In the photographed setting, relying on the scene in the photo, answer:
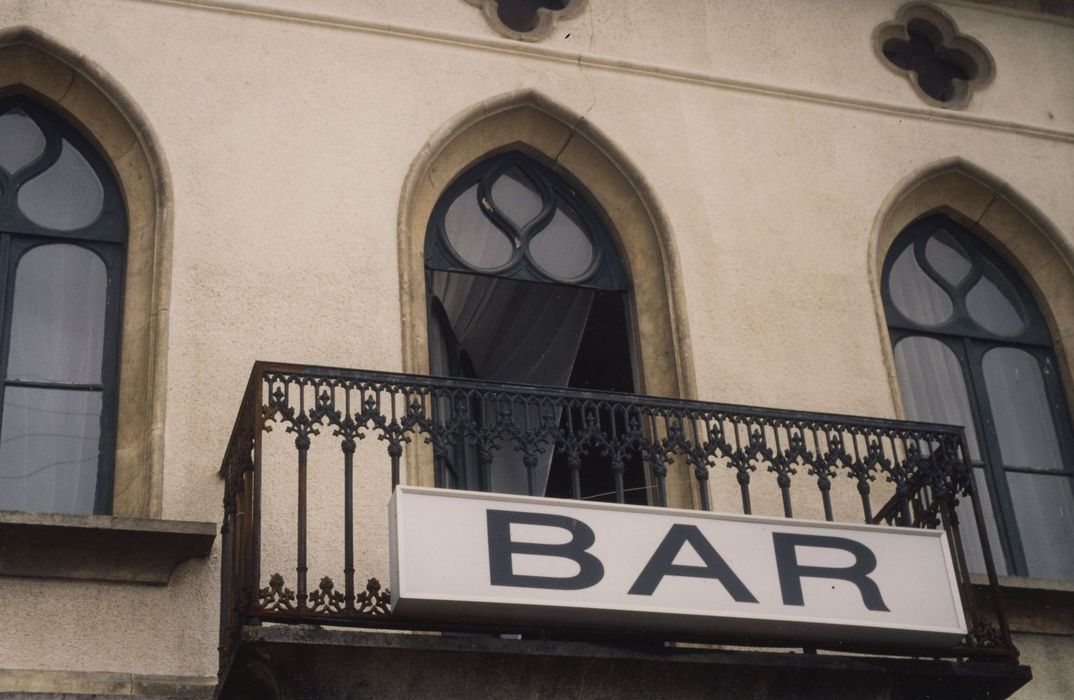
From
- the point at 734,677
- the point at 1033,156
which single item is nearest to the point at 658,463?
the point at 734,677

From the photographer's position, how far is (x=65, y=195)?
12344 mm

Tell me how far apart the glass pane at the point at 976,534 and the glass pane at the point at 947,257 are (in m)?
1.67

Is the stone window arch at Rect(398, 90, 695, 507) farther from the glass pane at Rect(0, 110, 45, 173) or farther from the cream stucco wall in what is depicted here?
the glass pane at Rect(0, 110, 45, 173)

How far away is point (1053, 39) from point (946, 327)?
267 cm

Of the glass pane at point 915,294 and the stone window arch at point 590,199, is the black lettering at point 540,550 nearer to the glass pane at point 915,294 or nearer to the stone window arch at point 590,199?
the stone window arch at point 590,199

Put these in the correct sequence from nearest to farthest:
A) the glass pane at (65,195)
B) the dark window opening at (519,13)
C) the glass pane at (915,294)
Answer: the glass pane at (65,195), the dark window opening at (519,13), the glass pane at (915,294)

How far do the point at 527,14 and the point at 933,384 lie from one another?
12.2ft

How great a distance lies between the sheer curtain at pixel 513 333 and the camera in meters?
13.0

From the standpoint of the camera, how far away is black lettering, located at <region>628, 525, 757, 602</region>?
1030 centimetres

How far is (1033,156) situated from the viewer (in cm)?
1462

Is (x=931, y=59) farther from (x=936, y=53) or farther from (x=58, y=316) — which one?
(x=58, y=316)

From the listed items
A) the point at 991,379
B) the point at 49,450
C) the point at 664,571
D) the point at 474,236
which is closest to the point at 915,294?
A: the point at 991,379

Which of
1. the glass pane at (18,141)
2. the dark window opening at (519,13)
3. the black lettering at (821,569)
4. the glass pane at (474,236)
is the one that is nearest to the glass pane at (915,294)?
the glass pane at (474,236)

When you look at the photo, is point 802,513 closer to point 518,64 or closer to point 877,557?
point 877,557
